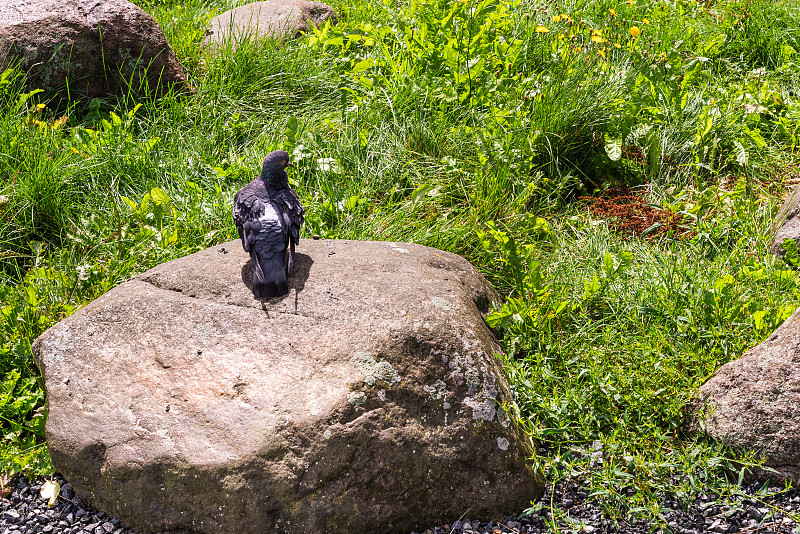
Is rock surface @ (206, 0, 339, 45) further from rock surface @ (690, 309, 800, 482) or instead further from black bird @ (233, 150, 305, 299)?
rock surface @ (690, 309, 800, 482)

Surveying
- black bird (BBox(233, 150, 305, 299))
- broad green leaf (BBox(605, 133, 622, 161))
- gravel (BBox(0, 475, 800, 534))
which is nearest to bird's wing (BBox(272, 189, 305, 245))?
black bird (BBox(233, 150, 305, 299))

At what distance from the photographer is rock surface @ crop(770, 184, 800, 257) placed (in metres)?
4.12

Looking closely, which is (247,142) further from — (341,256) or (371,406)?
(371,406)

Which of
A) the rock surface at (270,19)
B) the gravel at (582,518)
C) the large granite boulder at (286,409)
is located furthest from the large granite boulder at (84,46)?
the gravel at (582,518)

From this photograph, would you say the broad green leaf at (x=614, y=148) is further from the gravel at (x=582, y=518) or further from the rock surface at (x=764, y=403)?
the gravel at (x=582, y=518)

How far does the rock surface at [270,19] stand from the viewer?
20.9 feet

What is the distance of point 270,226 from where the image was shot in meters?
3.07

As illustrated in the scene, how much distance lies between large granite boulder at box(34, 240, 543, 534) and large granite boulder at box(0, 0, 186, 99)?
9.95 ft

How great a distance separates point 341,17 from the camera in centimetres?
729

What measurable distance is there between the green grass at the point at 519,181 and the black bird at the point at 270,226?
946 millimetres

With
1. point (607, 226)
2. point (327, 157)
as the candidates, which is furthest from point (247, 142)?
point (607, 226)

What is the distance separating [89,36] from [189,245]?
2.31 m

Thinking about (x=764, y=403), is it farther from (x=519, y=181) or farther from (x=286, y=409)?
(x=519, y=181)

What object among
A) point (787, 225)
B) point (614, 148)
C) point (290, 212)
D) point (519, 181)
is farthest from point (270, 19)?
point (787, 225)
